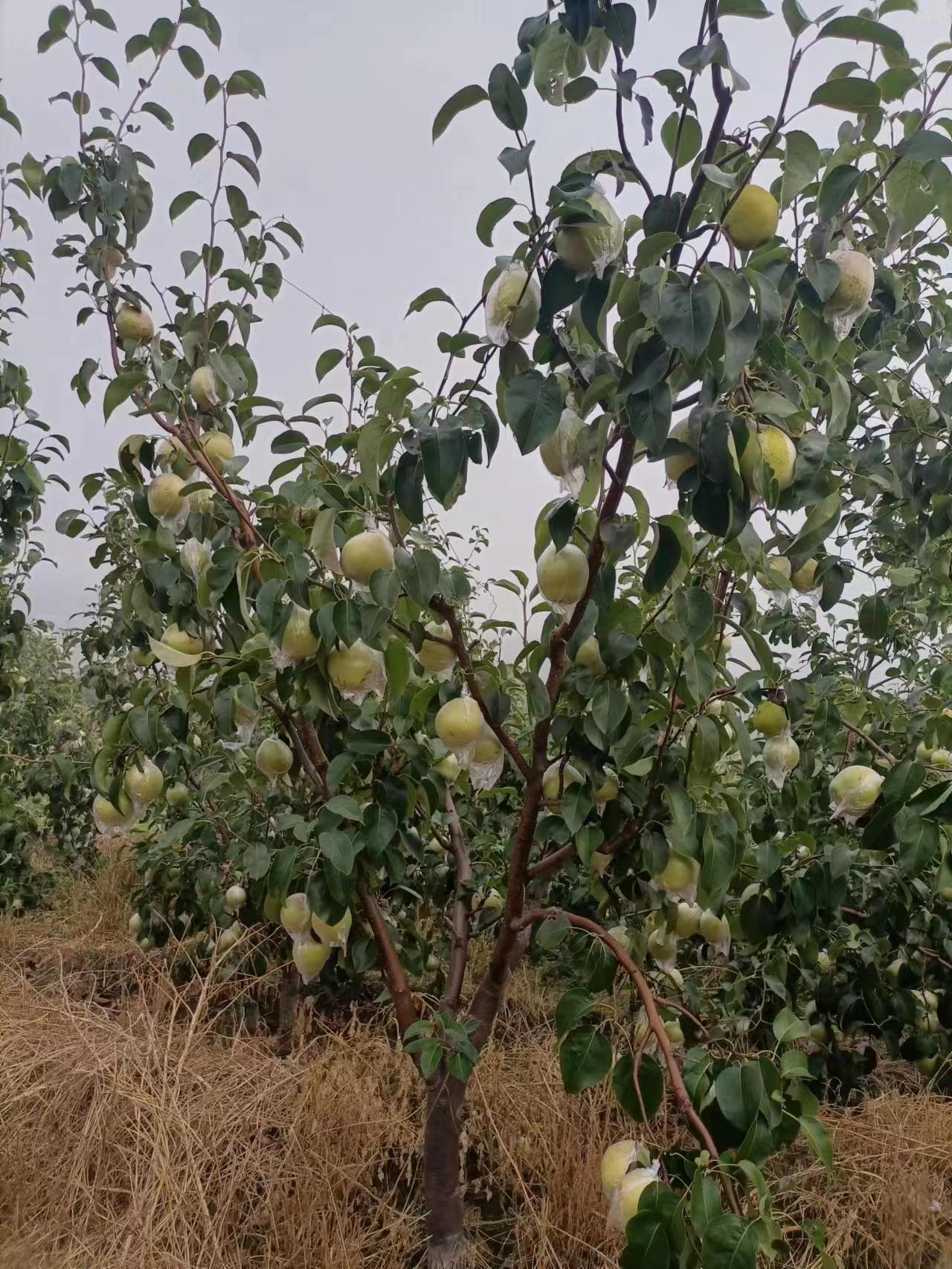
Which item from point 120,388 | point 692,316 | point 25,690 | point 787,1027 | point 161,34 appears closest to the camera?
point 692,316

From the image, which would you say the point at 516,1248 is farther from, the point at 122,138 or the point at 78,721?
the point at 78,721

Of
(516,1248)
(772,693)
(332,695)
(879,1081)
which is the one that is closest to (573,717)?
(332,695)

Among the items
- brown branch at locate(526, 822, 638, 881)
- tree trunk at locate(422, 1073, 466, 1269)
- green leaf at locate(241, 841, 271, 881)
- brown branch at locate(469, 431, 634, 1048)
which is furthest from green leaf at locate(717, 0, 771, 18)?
tree trunk at locate(422, 1073, 466, 1269)

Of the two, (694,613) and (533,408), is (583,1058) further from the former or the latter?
(533,408)

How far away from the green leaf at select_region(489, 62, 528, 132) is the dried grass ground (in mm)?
1618

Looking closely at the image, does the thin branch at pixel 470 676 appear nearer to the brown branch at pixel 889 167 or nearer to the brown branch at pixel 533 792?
the brown branch at pixel 533 792

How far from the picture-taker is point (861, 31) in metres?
0.70

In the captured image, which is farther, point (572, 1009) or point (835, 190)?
point (572, 1009)

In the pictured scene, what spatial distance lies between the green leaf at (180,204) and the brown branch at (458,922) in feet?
3.61

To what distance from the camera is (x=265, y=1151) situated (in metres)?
1.73

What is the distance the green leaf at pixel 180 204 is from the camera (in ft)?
4.61

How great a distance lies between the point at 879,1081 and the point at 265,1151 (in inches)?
64.3

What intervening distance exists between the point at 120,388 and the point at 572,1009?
92cm

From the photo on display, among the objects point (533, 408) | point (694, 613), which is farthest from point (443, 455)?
→ point (694, 613)
